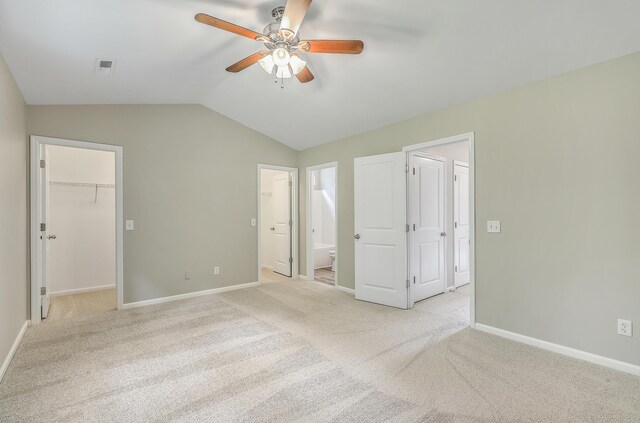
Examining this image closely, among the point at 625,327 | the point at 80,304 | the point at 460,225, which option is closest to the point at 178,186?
the point at 80,304

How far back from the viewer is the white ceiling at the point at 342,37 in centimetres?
211

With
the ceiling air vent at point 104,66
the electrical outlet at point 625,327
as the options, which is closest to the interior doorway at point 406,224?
the electrical outlet at point 625,327

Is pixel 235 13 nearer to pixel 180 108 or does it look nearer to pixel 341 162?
pixel 180 108

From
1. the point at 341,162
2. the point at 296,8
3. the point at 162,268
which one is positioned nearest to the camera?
the point at 296,8

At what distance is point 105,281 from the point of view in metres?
4.87

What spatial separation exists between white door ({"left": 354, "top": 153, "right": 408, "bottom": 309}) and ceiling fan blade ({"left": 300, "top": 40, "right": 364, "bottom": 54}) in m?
1.89

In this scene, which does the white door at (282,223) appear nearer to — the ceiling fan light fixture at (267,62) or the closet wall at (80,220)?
the closet wall at (80,220)

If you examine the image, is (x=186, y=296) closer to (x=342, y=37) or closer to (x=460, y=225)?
(x=342, y=37)

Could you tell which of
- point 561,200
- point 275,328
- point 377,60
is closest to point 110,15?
point 377,60

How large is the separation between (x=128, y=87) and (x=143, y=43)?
3.31 ft

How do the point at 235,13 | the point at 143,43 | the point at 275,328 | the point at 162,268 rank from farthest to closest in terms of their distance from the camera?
1. the point at 162,268
2. the point at 275,328
3. the point at 143,43
4. the point at 235,13

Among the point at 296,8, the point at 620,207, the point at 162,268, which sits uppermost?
the point at 296,8

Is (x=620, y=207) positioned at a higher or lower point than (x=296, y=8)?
lower

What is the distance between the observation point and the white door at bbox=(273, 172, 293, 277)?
5.66 m
